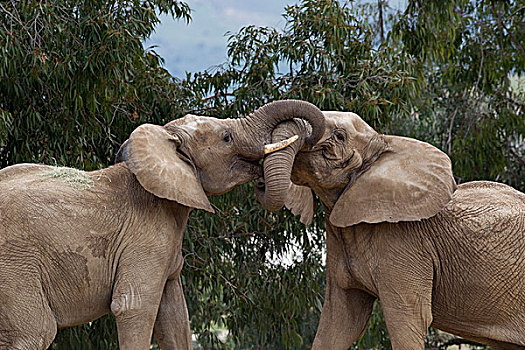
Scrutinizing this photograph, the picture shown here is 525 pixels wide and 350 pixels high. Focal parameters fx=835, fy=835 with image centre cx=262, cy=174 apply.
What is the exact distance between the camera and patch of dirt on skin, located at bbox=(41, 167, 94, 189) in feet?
16.8

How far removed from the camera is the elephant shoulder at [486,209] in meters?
5.46

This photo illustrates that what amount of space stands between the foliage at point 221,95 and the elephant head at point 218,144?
229 centimetres

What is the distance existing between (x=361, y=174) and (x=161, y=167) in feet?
4.51

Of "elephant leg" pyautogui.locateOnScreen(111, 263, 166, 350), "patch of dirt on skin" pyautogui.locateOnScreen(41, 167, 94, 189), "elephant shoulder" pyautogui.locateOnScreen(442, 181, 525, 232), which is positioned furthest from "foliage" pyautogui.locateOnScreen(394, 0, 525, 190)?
"elephant leg" pyautogui.locateOnScreen(111, 263, 166, 350)

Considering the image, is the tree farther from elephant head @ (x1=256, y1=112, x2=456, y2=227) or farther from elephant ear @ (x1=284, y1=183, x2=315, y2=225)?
elephant head @ (x1=256, y1=112, x2=456, y2=227)

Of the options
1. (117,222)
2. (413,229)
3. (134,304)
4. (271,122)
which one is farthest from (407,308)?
(117,222)

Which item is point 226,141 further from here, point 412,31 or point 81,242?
point 412,31

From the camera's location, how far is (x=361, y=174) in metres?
5.57

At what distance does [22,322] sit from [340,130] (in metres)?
2.31

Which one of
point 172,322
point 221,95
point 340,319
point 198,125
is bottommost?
point 340,319

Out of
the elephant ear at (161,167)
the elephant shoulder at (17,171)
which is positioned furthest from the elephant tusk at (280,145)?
the elephant shoulder at (17,171)

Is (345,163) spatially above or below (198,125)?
below

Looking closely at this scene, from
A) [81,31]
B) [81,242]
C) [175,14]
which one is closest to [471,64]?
[175,14]

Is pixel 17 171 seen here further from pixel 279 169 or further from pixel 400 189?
pixel 400 189
